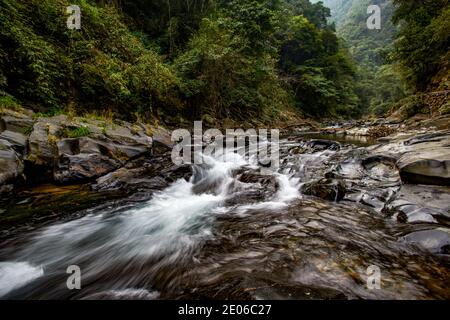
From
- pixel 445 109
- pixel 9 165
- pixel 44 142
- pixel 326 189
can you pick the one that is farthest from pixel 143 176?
pixel 445 109

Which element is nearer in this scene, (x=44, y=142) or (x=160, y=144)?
(x=44, y=142)

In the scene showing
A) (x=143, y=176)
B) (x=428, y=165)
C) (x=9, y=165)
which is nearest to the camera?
(x=428, y=165)

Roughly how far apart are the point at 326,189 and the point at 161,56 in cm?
1188

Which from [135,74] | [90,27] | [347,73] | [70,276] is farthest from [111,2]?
[347,73]

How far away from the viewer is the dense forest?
737 centimetres

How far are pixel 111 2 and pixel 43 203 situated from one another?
13839mm

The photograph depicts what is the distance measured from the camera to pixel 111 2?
13.9m

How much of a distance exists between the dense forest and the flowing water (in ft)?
16.1

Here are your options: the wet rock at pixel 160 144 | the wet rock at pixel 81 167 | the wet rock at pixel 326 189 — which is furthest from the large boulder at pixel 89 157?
the wet rock at pixel 326 189

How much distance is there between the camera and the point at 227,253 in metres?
2.77

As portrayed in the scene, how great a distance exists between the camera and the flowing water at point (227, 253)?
2.16 m

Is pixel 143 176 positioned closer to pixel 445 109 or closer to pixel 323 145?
pixel 323 145

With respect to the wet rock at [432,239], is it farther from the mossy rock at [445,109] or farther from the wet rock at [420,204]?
the mossy rock at [445,109]
